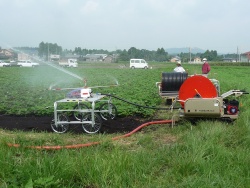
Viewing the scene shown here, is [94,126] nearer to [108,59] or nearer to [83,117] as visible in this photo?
[83,117]

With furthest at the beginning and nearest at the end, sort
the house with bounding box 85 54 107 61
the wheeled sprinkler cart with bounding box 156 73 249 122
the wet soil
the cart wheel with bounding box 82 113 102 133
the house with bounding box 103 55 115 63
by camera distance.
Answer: the house with bounding box 103 55 115 63, the house with bounding box 85 54 107 61, the wet soil, the cart wheel with bounding box 82 113 102 133, the wheeled sprinkler cart with bounding box 156 73 249 122

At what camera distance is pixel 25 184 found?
10.9ft

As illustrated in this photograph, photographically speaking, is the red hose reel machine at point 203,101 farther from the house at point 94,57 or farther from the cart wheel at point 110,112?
the house at point 94,57

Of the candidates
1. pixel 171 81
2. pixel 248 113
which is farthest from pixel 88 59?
pixel 248 113

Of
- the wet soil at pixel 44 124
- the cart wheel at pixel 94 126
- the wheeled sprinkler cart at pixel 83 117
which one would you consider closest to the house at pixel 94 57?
the wet soil at pixel 44 124

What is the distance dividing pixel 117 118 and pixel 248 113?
3035 mm

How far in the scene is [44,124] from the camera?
725 centimetres

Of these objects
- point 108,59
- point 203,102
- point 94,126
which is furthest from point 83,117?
point 108,59

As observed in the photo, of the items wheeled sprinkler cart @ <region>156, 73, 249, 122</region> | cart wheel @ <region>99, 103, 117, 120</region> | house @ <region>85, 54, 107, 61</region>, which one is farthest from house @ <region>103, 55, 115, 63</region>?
wheeled sprinkler cart @ <region>156, 73, 249, 122</region>

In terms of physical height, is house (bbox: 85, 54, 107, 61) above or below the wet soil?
above

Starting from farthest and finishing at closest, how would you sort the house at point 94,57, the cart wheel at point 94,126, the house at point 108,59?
the house at point 108,59
the house at point 94,57
the cart wheel at point 94,126

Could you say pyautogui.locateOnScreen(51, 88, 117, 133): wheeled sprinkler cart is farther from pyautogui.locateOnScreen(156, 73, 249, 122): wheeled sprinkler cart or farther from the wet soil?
pyautogui.locateOnScreen(156, 73, 249, 122): wheeled sprinkler cart

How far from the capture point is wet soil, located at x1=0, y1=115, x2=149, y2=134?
673cm

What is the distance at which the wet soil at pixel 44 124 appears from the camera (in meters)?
6.73
